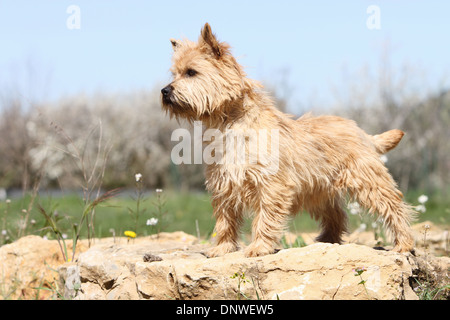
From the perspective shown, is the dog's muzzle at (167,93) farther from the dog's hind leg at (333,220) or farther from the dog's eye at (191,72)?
the dog's hind leg at (333,220)

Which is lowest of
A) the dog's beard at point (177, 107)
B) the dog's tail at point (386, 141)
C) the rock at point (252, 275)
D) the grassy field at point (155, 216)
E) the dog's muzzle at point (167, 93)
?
the grassy field at point (155, 216)

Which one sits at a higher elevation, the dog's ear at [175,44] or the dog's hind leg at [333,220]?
the dog's ear at [175,44]

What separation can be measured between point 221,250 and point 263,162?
98 cm

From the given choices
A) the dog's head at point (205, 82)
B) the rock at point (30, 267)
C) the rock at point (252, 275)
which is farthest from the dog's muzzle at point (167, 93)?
the rock at point (30, 267)

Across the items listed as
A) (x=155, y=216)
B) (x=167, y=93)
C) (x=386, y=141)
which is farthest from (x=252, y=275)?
(x=155, y=216)

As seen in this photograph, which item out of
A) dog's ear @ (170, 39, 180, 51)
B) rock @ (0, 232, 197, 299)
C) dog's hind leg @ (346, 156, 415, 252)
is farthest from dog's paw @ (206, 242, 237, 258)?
dog's ear @ (170, 39, 180, 51)

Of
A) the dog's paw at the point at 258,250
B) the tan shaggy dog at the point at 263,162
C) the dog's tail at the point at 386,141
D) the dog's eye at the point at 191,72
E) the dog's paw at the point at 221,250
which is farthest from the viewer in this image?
the dog's tail at the point at 386,141

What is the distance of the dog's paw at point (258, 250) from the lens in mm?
4523

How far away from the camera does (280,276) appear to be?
417 cm

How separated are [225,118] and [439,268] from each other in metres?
2.48

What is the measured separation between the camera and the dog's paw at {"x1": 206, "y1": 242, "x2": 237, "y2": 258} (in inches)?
194

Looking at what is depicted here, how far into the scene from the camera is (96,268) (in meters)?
4.86
